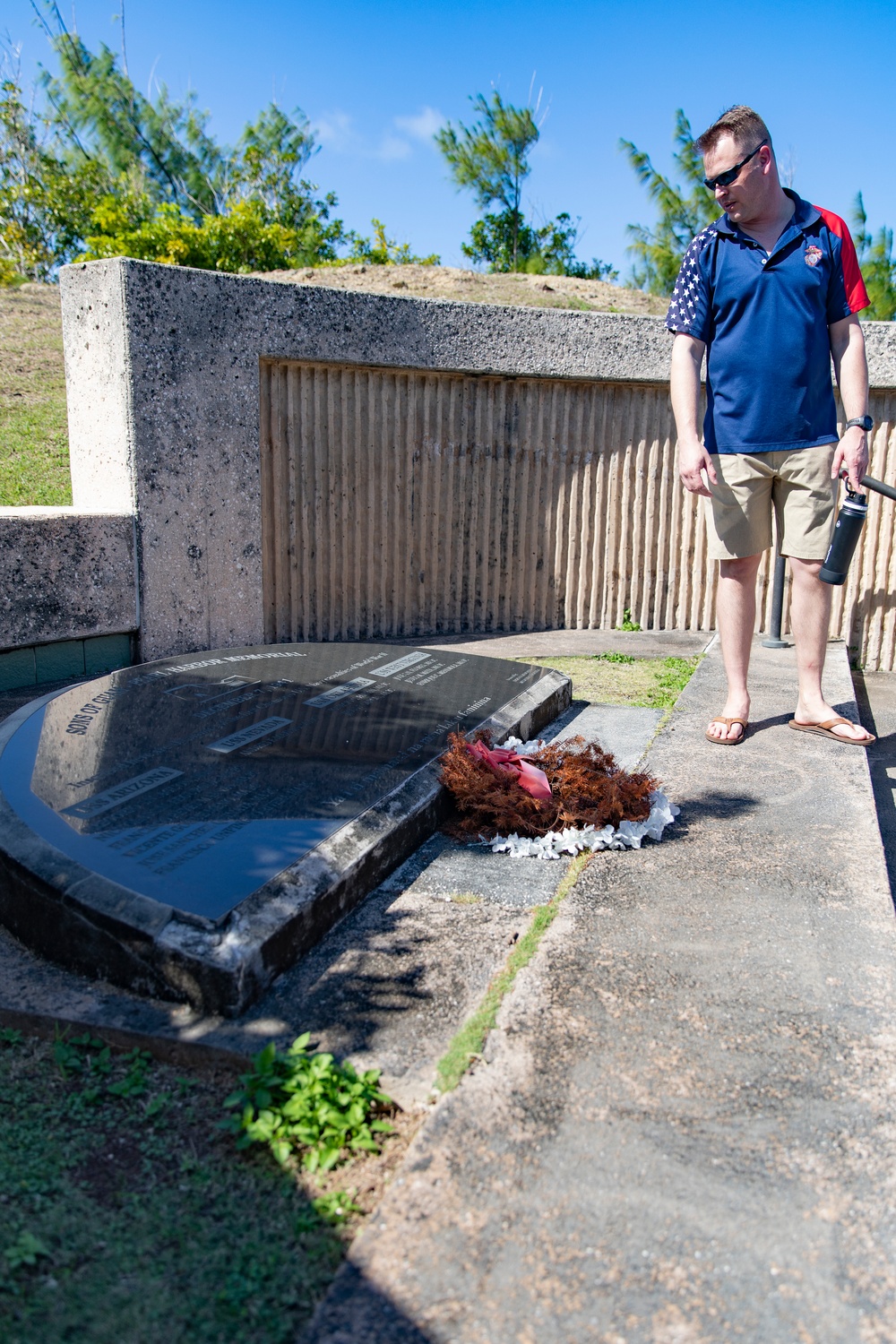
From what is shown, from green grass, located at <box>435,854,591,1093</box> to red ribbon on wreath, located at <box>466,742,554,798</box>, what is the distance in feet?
1.22

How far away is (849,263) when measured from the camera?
3553 millimetres

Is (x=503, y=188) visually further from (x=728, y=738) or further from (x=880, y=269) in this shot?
(x=728, y=738)

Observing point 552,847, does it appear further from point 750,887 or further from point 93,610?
point 93,610

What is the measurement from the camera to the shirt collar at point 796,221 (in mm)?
3504

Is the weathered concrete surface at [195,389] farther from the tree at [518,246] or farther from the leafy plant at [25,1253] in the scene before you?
the tree at [518,246]

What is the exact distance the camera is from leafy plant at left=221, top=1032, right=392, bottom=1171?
1631 millimetres

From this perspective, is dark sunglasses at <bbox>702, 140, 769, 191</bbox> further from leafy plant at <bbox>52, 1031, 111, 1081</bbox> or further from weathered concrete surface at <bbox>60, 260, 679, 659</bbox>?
leafy plant at <bbox>52, 1031, 111, 1081</bbox>

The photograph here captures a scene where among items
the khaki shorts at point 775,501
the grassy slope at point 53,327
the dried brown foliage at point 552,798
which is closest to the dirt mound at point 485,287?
the grassy slope at point 53,327

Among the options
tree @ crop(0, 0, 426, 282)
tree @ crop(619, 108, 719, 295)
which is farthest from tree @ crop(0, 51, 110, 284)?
tree @ crop(619, 108, 719, 295)

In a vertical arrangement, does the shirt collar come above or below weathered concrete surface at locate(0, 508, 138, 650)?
above

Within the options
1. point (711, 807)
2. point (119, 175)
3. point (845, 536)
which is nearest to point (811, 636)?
point (845, 536)

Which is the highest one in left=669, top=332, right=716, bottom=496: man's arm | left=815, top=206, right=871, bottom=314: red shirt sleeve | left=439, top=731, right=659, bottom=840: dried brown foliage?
left=815, top=206, right=871, bottom=314: red shirt sleeve

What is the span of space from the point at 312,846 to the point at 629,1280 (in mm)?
1289

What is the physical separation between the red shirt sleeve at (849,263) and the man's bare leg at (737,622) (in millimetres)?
956
